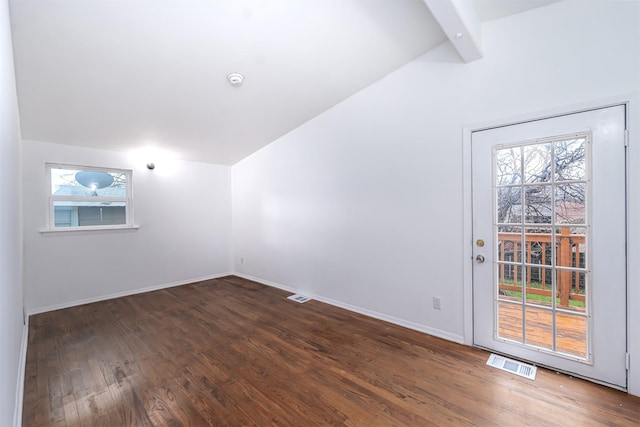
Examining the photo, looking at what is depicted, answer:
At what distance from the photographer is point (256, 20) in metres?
2.20

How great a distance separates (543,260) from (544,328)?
54 centimetres

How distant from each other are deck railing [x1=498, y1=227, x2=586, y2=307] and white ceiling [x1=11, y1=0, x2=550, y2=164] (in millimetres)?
1837

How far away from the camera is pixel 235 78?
9.18ft

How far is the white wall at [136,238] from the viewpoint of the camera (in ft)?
11.4

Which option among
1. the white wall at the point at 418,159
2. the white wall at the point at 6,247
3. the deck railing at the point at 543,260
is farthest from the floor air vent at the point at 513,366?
the white wall at the point at 6,247

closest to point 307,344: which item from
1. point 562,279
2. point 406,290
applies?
point 406,290

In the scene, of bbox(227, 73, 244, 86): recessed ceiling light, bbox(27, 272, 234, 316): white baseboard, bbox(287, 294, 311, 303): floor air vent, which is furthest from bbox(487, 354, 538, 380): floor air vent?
bbox(27, 272, 234, 316): white baseboard

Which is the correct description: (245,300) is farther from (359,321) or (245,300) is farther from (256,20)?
(256,20)

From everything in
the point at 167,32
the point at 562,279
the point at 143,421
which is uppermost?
the point at 167,32

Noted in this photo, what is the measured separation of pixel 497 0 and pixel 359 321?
320 centimetres

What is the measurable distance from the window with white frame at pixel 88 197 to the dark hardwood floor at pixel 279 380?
4.38 feet

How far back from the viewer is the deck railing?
2051 millimetres

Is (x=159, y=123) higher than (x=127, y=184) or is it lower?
higher

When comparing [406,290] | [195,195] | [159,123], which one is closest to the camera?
[406,290]
